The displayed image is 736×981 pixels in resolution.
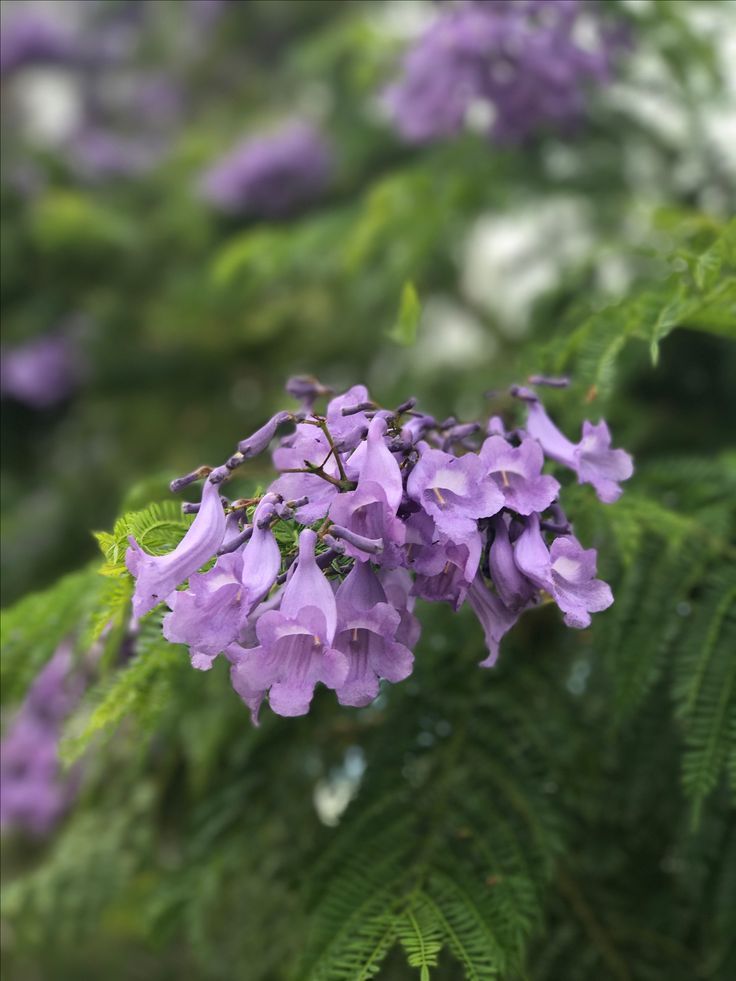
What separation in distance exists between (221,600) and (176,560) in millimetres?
73

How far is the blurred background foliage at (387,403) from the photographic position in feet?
4.92

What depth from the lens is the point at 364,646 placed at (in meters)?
1.07

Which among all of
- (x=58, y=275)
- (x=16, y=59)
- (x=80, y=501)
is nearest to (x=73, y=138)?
(x=16, y=59)

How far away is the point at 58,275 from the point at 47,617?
2.70 meters

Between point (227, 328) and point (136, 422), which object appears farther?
point (136, 422)

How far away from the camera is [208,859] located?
186 centimetres

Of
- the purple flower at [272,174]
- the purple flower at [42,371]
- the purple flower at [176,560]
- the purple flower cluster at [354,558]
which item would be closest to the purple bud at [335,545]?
the purple flower cluster at [354,558]

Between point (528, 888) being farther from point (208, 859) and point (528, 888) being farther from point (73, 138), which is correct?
point (73, 138)

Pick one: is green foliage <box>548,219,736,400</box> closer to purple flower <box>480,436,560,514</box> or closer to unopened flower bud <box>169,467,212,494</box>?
purple flower <box>480,436,560,514</box>

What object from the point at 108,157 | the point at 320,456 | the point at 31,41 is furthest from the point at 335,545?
the point at 31,41

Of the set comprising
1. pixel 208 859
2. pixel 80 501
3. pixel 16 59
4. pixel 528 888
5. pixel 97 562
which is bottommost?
pixel 80 501

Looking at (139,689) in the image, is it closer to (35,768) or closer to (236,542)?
(236,542)

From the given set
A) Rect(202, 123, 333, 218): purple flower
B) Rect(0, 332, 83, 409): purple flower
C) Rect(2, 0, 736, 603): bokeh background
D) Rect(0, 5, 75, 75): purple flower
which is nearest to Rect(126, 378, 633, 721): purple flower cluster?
Rect(2, 0, 736, 603): bokeh background

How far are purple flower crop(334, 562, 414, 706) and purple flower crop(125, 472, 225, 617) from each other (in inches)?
6.1
